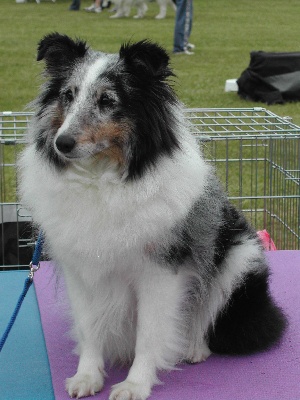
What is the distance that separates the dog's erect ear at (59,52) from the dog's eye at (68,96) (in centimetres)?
9

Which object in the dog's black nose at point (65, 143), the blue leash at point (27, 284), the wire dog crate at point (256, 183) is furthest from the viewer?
the wire dog crate at point (256, 183)

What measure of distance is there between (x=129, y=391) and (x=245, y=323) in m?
0.62

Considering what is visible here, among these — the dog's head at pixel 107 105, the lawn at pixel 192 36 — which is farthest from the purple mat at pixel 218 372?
the lawn at pixel 192 36

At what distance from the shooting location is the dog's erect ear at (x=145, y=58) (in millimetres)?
2508

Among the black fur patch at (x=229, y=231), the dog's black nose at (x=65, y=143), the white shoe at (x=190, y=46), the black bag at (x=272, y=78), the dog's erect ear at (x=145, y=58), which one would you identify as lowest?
the black fur patch at (x=229, y=231)

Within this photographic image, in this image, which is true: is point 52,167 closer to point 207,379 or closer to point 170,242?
point 170,242

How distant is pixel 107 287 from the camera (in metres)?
2.75

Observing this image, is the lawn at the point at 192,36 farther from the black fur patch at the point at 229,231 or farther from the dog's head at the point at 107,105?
A: the dog's head at the point at 107,105

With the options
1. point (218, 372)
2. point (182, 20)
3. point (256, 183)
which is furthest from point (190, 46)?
point (218, 372)

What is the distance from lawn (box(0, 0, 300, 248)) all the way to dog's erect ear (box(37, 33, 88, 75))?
11.1ft

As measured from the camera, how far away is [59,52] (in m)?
2.64

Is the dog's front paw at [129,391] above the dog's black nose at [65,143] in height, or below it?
below

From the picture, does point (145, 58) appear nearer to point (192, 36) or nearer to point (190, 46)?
point (190, 46)

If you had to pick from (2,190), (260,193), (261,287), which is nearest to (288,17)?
(260,193)
